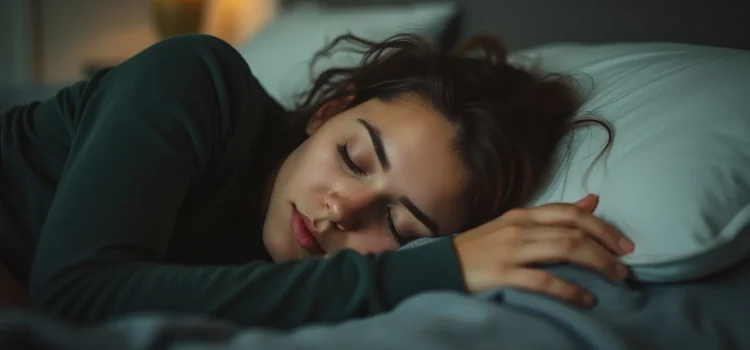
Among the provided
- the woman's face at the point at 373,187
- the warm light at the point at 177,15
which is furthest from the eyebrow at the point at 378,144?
the warm light at the point at 177,15

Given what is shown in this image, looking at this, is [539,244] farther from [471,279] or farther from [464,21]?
[464,21]

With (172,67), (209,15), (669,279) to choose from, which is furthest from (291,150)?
(209,15)

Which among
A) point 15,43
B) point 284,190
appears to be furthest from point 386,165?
point 15,43

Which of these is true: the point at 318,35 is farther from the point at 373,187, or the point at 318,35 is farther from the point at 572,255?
the point at 572,255

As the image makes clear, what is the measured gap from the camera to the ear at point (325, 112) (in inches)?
37.2

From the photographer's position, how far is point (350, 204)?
758 millimetres

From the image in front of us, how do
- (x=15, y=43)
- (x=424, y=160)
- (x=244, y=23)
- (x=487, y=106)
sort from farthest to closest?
(x=15, y=43)
(x=244, y=23)
(x=487, y=106)
(x=424, y=160)

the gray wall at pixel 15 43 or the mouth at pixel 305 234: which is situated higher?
the mouth at pixel 305 234

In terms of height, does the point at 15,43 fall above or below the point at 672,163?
below

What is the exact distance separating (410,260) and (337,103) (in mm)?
399

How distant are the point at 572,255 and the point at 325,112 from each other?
45cm

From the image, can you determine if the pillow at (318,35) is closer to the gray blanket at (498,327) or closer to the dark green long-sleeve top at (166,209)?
the dark green long-sleeve top at (166,209)

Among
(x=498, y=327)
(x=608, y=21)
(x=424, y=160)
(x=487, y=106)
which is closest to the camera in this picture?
(x=498, y=327)

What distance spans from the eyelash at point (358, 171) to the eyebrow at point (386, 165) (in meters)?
0.03
